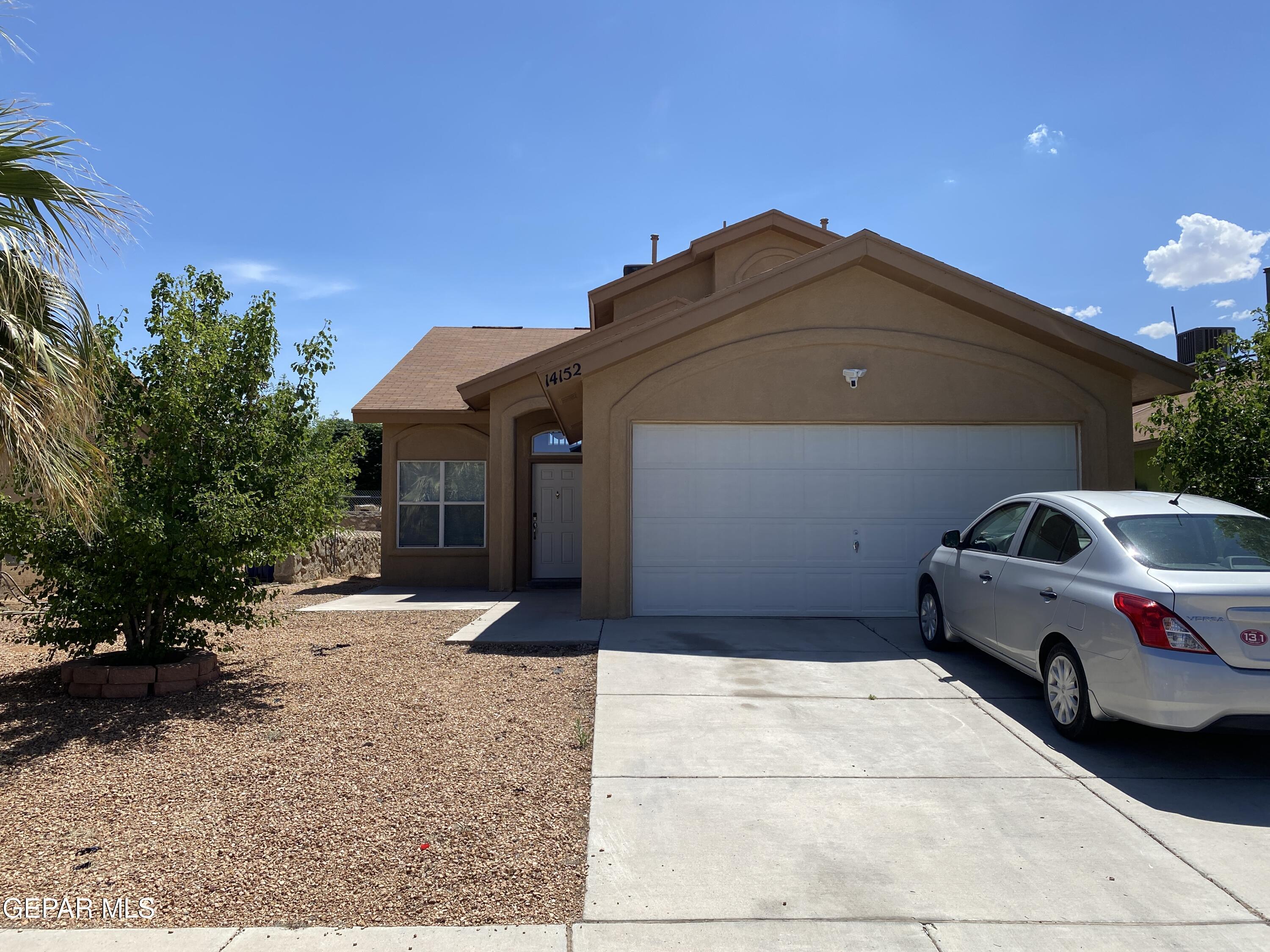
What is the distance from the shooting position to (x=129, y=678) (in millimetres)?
6625

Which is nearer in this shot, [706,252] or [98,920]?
[98,920]

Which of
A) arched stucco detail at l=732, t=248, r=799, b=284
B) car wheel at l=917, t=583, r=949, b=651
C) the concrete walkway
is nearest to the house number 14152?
the concrete walkway

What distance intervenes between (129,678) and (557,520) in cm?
949

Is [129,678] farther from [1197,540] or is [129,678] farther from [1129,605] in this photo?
[1197,540]

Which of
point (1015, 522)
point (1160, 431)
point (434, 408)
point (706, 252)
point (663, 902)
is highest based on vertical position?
point (706, 252)

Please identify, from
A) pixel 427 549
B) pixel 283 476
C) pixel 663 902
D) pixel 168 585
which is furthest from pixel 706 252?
pixel 663 902

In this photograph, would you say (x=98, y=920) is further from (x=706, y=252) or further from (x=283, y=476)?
(x=706, y=252)

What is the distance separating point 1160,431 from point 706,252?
8.28 meters

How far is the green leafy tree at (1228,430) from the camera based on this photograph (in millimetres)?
7027

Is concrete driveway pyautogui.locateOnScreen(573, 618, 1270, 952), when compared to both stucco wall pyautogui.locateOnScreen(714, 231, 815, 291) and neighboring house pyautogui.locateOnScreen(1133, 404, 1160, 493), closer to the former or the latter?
neighboring house pyautogui.locateOnScreen(1133, 404, 1160, 493)

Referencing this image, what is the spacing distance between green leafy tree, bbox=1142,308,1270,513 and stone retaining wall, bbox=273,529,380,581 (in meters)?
14.1

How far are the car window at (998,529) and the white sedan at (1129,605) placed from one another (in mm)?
16

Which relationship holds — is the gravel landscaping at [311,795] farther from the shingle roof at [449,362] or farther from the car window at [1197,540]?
the shingle roof at [449,362]

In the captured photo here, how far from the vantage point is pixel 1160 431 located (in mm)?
8227
